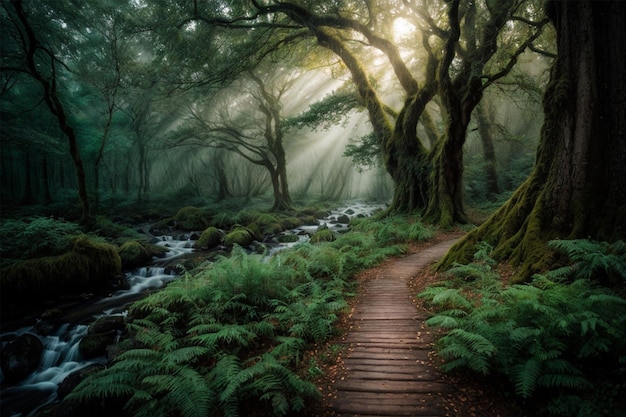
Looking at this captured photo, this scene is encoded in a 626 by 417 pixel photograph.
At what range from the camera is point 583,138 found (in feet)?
17.3

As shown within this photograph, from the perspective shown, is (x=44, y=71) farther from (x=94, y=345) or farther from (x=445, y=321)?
(x=445, y=321)

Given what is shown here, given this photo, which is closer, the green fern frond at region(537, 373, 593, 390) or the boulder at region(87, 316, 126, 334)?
the green fern frond at region(537, 373, 593, 390)

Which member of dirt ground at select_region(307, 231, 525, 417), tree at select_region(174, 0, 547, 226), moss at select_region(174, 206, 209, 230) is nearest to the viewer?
dirt ground at select_region(307, 231, 525, 417)

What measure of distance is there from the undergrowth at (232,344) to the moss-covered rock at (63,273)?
15.0ft

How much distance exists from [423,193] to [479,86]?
18.6 feet

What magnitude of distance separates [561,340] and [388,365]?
1.97 metres

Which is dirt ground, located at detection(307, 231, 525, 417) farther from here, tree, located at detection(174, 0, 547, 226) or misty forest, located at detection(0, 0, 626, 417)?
tree, located at detection(174, 0, 547, 226)

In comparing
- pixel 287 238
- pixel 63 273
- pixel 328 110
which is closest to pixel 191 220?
pixel 287 238

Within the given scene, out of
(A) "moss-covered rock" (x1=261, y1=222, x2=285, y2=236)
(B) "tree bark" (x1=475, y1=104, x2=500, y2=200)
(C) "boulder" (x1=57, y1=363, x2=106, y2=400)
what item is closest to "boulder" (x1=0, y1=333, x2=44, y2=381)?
(C) "boulder" (x1=57, y1=363, x2=106, y2=400)

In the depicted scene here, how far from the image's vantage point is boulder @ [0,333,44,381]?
6.30 meters

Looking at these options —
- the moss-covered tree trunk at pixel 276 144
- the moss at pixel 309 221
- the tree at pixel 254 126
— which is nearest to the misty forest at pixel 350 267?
the moss at pixel 309 221

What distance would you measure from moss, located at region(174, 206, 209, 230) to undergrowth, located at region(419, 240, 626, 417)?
19.8 metres

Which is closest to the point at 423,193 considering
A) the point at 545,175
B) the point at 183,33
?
the point at 545,175

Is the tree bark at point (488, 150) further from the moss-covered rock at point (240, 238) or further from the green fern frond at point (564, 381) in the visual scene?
the green fern frond at point (564, 381)
